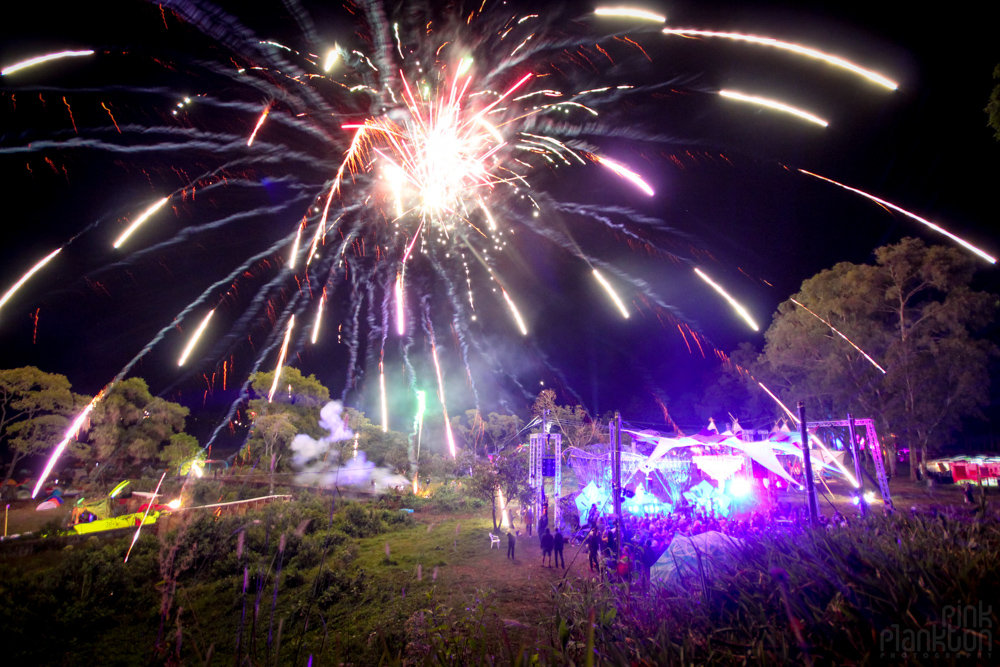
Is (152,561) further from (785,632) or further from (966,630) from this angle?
(966,630)

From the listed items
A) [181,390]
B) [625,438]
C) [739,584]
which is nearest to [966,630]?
[739,584]

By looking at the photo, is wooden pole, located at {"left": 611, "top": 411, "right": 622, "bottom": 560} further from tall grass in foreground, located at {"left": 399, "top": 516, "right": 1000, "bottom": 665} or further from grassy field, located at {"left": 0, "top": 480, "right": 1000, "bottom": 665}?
tall grass in foreground, located at {"left": 399, "top": 516, "right": 1000, "bottom": 665}

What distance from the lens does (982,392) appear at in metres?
22.8

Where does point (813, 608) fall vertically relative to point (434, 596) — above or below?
above

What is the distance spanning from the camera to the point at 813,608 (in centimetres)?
285

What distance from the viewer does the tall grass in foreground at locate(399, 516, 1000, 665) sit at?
2.53 metres

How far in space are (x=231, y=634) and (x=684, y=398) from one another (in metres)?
54.4

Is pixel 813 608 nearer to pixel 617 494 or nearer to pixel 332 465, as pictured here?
pixel 617 494

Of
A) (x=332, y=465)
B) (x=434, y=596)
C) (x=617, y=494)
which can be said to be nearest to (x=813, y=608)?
(x=617, y=494)

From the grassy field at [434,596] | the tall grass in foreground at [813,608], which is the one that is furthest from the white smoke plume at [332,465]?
the tall grass in foreground at [813,608]

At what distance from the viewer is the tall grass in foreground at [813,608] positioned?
8.31ft

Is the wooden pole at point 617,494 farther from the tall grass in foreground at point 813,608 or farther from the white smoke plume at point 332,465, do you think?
the white smoke plume at point 332,465

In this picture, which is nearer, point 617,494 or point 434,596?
point 434,596

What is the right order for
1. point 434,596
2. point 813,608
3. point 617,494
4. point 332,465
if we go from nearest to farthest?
point 813,608, point 434,596, point 617,494, point 332,465
